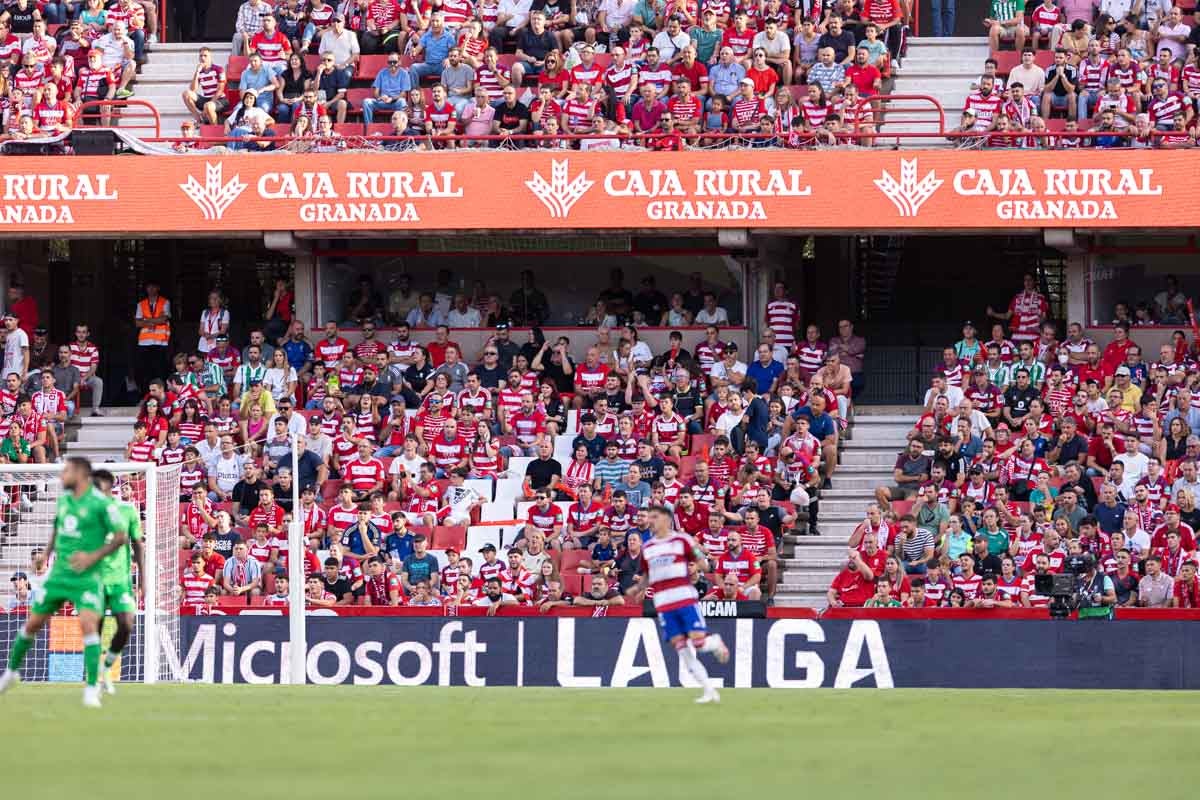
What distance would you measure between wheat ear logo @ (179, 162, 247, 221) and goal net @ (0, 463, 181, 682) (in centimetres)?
545

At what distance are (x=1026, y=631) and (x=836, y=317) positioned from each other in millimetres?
9695

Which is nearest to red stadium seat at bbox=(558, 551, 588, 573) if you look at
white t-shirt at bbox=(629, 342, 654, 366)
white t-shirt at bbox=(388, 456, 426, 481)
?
white t-shirt at bbox=(388, 456, 426, 481)

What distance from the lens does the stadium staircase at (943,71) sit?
30500mm

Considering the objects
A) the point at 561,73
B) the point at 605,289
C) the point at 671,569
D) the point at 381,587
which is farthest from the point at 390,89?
the point at 671,569

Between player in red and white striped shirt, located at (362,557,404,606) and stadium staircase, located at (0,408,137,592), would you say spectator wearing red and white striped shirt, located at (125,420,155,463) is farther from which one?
player in red and white striped shirt, located at (362,557,404,606)

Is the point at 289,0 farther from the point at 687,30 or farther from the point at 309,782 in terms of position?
the point at 309,782

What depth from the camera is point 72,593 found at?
15562mm

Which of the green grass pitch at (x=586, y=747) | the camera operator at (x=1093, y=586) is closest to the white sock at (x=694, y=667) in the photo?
the green grass pitch at (x=586, y=747)

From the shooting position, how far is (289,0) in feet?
106

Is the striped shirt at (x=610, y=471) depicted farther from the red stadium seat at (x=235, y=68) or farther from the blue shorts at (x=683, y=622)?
the blue shorts at (x=683, y=622)

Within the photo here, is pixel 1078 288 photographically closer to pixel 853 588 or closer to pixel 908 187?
pixel 908 187

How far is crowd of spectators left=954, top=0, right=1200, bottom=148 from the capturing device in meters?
28.2

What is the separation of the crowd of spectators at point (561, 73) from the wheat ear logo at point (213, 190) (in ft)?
2.27

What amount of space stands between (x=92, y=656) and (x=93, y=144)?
51.9ft
